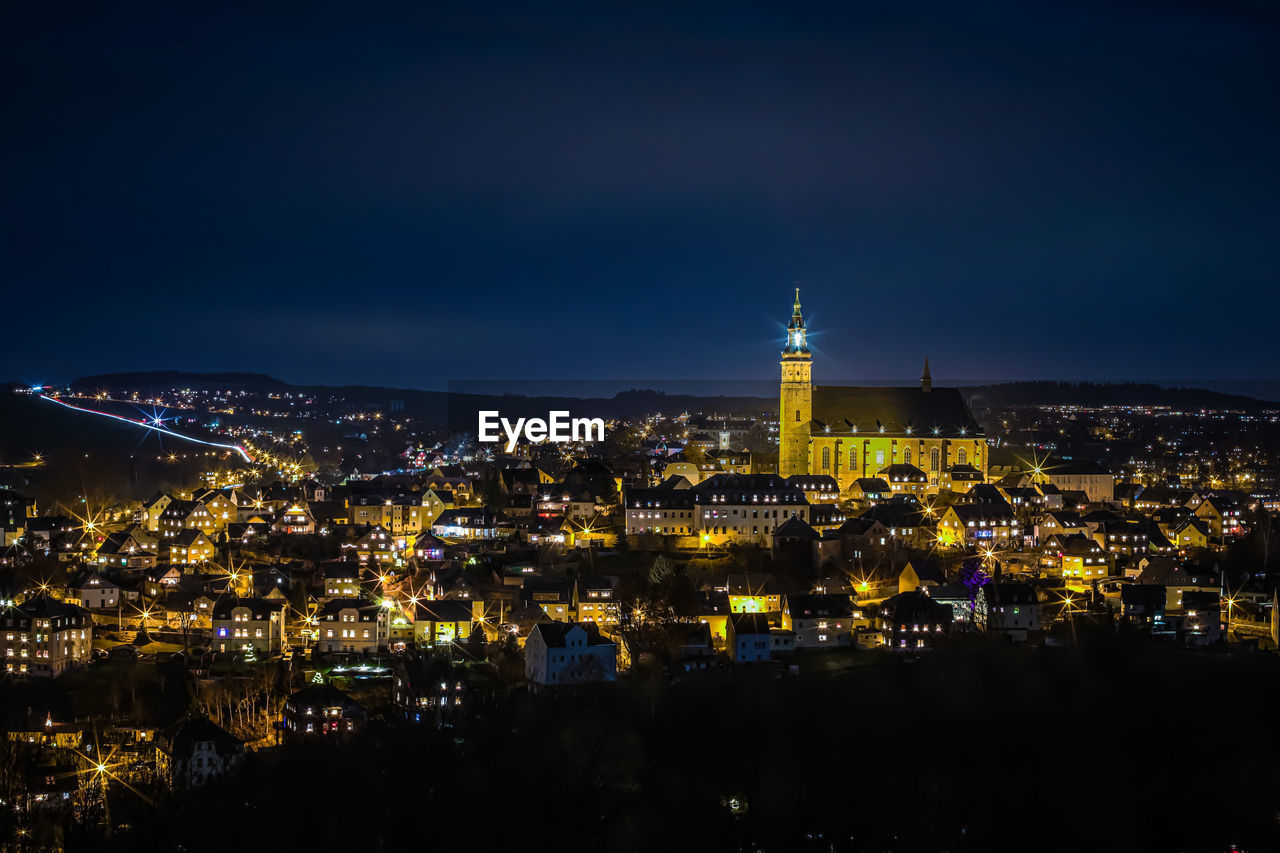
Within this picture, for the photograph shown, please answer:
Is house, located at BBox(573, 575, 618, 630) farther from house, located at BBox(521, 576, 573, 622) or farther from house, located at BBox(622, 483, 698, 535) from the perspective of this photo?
house, located at BBox(622, 483, 698, 535)

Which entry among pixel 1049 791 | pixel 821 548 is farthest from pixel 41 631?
pixel 1049 791

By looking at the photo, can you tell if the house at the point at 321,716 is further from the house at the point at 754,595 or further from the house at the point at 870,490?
the house at the point at 870,490

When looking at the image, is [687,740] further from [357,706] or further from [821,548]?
[821,548]

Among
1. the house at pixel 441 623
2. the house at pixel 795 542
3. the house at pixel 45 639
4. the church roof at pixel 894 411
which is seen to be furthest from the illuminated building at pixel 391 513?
the church roof at pixel 894 411

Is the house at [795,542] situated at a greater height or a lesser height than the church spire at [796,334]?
lesser

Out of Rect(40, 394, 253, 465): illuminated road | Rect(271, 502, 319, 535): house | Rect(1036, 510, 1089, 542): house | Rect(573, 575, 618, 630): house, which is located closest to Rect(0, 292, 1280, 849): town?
Rect(573, 575, 618, 630): house

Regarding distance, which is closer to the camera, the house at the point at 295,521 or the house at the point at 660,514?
the house at the point at 660,514

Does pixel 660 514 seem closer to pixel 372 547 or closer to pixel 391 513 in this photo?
pixel 372 547
